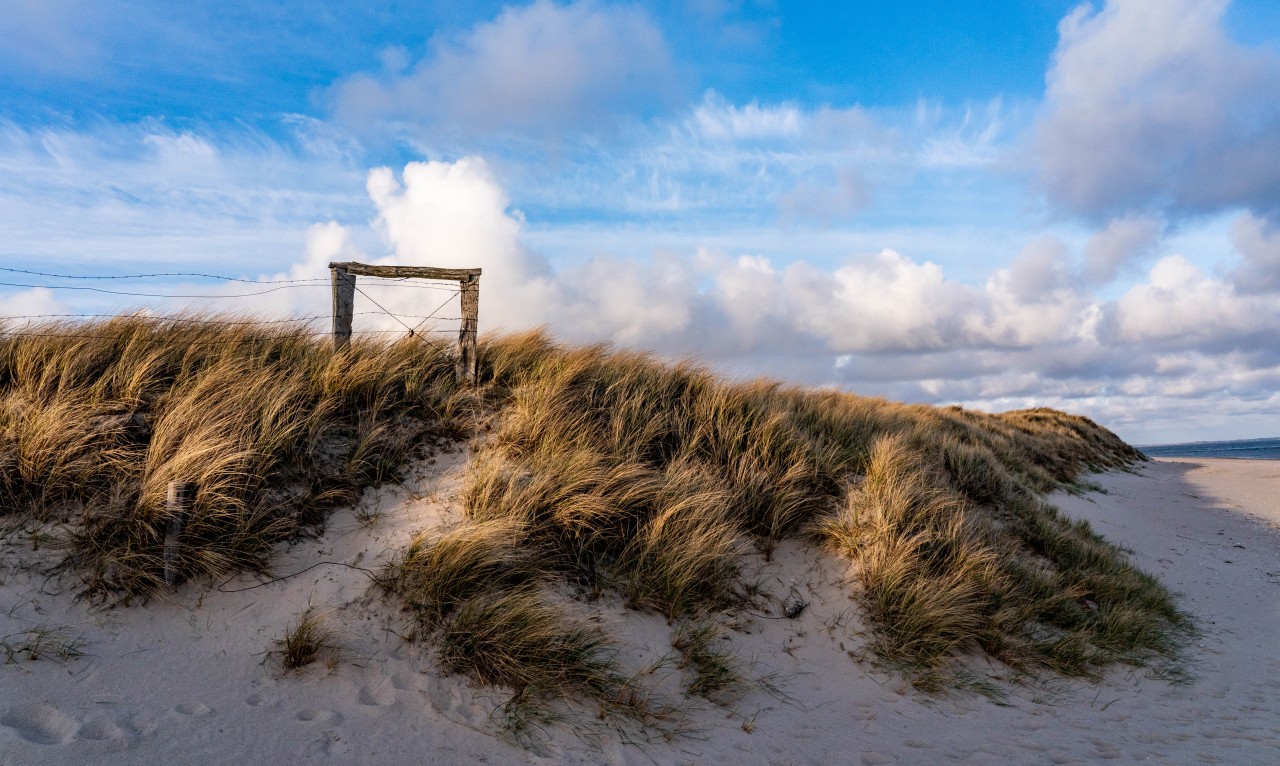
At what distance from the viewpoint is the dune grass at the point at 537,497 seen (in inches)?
192

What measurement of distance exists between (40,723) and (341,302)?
16.6ft

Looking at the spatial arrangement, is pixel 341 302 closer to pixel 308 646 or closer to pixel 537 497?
pixel 537 497

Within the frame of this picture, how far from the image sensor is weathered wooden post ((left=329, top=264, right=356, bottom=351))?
25.2 feet

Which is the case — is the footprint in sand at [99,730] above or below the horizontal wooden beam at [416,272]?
below

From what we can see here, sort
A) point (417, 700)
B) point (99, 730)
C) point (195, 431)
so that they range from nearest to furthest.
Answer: point (99, 730) → point (417, 700) → point (195, 431)

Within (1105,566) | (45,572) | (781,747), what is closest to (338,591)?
(45,572)

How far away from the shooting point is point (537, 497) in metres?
5.71

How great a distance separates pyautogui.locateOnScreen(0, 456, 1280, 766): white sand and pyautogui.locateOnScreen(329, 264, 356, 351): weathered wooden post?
7.59 feet

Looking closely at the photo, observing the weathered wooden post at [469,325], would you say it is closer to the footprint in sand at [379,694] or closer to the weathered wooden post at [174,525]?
the weathered wooden post at [174,525]

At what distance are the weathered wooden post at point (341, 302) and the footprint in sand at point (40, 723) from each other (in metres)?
A: 4.54

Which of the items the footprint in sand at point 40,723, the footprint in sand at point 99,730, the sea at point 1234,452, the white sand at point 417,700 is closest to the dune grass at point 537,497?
the white sand at point 417,700

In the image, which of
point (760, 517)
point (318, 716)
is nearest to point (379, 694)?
point (318, 716)

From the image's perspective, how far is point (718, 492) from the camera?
6.62 metres

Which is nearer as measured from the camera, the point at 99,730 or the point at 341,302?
the point at 99,730
